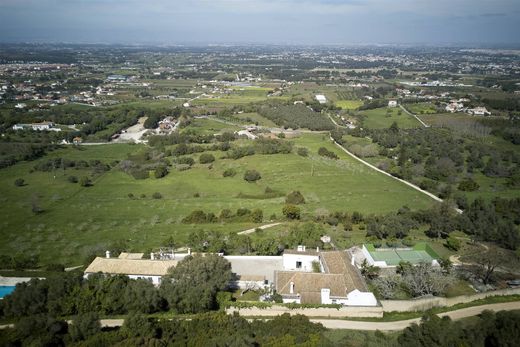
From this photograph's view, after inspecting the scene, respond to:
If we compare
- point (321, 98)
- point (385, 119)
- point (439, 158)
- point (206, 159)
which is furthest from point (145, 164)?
point (321, 98)

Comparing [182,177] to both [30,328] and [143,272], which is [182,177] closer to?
[143,272]

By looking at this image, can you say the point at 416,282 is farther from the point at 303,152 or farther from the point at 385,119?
the point at 385,119

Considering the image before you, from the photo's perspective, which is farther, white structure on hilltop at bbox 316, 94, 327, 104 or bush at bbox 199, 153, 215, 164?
white structure on hilltop at bbox 316, 94, 327, 104

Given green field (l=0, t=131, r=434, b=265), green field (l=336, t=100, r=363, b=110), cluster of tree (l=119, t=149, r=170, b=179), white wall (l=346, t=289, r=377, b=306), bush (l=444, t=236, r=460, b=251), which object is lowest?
green field (l=0, t=131, r=434, b=265)

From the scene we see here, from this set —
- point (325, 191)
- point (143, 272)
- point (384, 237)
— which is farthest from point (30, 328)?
point (325, 191)

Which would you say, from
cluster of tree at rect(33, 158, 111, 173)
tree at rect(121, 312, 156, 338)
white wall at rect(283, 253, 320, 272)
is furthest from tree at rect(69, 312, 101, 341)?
cluster of tree at rect(33, 158, 111, 173)

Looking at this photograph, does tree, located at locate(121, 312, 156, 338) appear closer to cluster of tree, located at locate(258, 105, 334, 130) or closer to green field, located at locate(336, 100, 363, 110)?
cluster of tree, located at locate(258, 105, 334, 130)
